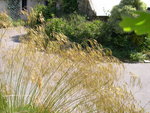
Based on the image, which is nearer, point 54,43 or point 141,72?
point 54,43

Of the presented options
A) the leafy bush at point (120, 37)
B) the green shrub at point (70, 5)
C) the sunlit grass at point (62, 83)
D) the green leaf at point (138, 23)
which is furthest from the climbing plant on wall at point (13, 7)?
the green leaf at point (138, 23)

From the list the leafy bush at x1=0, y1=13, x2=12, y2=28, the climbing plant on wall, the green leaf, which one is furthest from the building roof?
the green leaf

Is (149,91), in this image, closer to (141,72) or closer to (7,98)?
(141,72)

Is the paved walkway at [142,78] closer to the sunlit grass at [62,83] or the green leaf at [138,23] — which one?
the sunlit grass at [62,83]

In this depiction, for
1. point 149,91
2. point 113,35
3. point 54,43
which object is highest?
point 54,43

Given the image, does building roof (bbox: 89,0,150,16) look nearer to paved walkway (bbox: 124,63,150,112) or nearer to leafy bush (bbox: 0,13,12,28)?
paved walkway (bbox: 124,63,150,112)

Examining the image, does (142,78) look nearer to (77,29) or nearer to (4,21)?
(77,29)

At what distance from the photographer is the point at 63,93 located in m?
2.86

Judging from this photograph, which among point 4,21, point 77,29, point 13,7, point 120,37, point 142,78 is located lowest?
point 142,78

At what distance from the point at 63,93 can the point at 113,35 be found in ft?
24.9

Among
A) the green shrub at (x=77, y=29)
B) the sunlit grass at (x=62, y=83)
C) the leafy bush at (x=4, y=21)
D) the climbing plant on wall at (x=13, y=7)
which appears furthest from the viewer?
the climbing plant on wall at (x=13, y=7)

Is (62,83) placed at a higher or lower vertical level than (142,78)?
higher

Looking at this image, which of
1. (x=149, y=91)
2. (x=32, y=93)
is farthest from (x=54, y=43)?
(x=149, y=91)

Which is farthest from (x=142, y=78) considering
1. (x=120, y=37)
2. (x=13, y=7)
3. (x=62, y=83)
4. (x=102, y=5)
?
(x=13, y=7)
